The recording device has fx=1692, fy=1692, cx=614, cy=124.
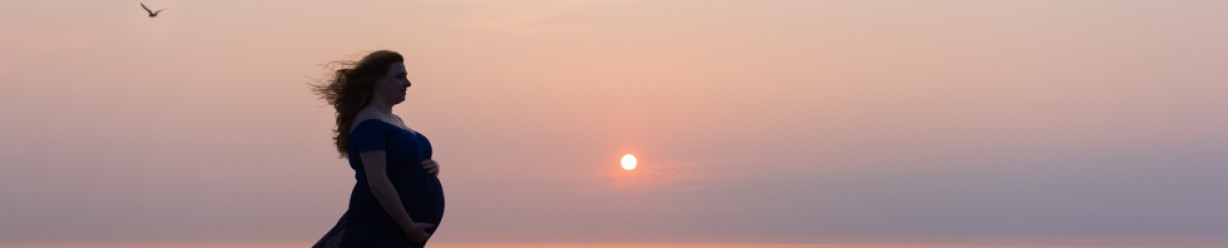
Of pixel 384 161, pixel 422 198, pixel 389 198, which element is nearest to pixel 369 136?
pixel 384 161

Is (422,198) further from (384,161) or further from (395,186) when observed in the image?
(384,161)

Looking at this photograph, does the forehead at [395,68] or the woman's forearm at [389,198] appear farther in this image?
the forehead at [395,68]

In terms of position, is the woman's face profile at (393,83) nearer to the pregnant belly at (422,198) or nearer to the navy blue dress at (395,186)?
the navy blue dress at (395,186)

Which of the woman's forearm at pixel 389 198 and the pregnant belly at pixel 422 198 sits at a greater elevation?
the pregnant belly at pixel 422 198

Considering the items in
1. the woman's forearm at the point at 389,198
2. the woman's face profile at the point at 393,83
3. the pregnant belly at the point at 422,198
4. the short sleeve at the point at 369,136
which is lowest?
the woman's forearm at the point at 389,198

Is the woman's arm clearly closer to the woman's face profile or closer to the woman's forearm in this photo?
the woman's forearm

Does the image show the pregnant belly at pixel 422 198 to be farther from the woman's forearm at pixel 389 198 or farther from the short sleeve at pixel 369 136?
the short sleeve at pixel 369 136

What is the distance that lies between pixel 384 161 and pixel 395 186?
0.18m

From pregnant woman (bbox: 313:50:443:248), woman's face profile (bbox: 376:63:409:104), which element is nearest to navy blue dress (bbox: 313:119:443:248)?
pregnant woman (bbox: 313:50:443:248)

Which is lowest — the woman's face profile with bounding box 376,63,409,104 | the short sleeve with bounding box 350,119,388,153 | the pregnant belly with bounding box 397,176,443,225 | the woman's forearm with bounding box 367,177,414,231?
the woman's forearm with bounding box 367,177,414,231

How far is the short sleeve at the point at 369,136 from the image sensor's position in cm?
677

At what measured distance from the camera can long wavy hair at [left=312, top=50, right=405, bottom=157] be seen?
6.93m

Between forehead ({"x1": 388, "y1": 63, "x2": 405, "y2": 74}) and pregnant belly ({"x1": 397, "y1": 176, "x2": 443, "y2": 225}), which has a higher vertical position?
forehead ({"x1": 388, "y1": 63, "x2": 405, "y2": 74})

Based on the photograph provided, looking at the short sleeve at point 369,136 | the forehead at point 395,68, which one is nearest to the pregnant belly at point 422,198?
the short sleeve at point 369,136
